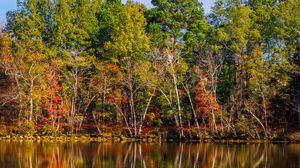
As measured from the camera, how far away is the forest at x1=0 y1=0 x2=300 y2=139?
137 ft

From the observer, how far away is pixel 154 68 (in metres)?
43.3

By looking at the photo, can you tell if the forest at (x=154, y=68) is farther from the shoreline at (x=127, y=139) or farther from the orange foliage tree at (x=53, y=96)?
the shoreline at (x=127, y=139)

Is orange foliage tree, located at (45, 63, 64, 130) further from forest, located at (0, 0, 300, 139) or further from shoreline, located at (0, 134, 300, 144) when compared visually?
shoreline, located at (0, 134, 300, 144)

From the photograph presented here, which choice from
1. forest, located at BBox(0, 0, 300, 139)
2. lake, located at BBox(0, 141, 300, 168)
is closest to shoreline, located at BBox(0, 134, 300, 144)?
forest, located at BBox(0, 0, 300, 139)

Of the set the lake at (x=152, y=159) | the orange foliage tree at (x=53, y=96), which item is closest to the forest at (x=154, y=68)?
the orange foliage tree at (x=53, y=96)

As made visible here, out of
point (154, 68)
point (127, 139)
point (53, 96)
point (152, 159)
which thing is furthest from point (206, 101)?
point (152, 159)

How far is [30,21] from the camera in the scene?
44.9m

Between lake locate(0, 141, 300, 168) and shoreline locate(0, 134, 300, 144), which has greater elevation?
shoreline locate(0, 134, 300, 144)

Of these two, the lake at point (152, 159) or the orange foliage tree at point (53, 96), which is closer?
the lake at point (152, 159)

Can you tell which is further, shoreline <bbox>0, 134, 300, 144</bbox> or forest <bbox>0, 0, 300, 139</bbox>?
forest <bbox>0, 0, 300, 139</bbox>

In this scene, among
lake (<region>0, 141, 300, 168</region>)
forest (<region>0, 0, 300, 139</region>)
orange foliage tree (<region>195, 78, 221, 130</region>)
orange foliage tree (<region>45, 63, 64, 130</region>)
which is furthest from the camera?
orange foliage tree (<region>45, 63, 64, 130</region>)

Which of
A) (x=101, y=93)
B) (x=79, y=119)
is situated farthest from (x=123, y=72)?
(x=79, y=119)

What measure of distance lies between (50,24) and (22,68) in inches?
231

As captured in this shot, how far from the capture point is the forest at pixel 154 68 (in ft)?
137
